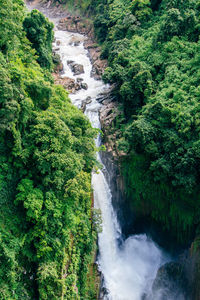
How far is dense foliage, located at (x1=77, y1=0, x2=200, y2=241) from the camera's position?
53.7 ft

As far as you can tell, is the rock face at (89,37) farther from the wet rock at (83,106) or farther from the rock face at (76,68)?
the wet rock at (83,106)

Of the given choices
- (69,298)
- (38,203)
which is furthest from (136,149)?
(69,298)

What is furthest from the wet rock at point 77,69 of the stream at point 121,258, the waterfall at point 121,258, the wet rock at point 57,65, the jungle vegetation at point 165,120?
the waterfall at point 121,258

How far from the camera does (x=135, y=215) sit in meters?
19.2

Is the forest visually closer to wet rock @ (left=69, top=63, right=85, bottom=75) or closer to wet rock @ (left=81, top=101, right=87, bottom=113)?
wet rock @ (left=81, top=101, right=87, bottom=113)

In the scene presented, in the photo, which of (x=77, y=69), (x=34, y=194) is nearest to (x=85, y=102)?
(x=77, y=69)

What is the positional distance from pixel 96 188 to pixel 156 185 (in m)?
5.19

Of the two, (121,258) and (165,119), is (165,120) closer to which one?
(165,119)

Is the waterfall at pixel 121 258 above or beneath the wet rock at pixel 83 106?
beneath

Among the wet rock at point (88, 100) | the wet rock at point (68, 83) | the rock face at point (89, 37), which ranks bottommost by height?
the wet rock at point (88, 100)

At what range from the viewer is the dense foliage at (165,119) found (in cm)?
1636

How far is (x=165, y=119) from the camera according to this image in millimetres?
17500

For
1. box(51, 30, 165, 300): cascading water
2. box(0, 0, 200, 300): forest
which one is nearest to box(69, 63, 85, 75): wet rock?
box(0, 0, 200, 300): forest

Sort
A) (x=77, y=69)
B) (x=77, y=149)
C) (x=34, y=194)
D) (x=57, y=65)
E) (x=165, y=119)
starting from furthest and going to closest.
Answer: (x=77, y=69), (x=57, y=65), (x=165, y=119), (x=77, y=149), (x=34, y=194)
